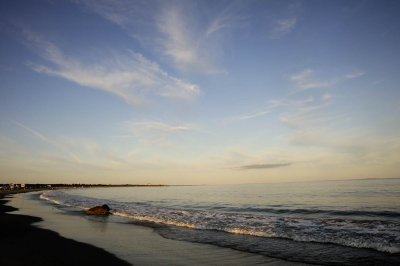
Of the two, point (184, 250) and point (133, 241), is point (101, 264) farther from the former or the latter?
point (133, 241)

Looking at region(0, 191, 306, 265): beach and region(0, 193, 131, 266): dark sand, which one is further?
region(0, 191, 306, 265): beach

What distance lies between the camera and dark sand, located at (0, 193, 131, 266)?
10.5 metres

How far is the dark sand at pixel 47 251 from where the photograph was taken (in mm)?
10453

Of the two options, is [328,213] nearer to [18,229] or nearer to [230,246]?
[230,246]

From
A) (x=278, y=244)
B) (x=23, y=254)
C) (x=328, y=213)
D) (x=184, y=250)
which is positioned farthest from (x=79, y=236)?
(x=328, y=213)

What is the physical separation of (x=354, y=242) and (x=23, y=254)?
13581mm

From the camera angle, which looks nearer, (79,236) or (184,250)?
(184,250)

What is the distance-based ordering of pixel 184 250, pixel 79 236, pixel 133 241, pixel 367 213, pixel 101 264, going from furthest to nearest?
pixel 367 213
pixel 79 236
pixel 133 241
pixel 184 250
pixel 101 264

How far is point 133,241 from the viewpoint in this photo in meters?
14.9

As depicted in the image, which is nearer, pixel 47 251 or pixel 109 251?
pixel 47 251

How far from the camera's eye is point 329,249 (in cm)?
1311

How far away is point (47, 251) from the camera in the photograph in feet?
39.6

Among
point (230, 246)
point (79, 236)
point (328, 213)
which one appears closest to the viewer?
point (230, 246)

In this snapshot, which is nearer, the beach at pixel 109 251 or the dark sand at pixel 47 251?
the dark sand at pixel 47 251
